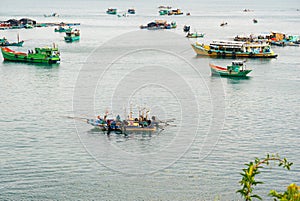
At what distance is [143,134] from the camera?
35.6 m

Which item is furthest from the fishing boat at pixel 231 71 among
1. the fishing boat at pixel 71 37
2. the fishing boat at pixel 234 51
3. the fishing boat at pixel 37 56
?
the fishing boat at pixel 71 37

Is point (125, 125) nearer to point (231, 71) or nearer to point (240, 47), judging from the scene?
point (231, 71)

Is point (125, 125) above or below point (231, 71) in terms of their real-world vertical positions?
below

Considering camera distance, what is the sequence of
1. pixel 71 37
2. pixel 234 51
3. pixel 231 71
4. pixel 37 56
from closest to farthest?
Answer: pixel 231 71, pixel 37 56, pixel 234 51, pixel 71 37

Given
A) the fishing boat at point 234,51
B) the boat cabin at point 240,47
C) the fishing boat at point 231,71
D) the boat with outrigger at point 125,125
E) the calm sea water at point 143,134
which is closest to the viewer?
the calm sea water at point 143,134

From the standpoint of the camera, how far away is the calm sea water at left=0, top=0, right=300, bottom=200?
89.4 ft

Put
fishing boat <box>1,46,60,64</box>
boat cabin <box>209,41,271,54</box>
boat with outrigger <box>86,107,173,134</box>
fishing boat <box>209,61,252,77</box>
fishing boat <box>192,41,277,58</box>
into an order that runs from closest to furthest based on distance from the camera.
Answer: boat with outrigger <box>86,107,173,134</box>
fishing boat <box>209,61,252,77</box>
fishing boat <box>1,46,60,64</box>
fishing boat <box>192,41,277,58</box>
boat cabin <box>209,41,271,54</box>

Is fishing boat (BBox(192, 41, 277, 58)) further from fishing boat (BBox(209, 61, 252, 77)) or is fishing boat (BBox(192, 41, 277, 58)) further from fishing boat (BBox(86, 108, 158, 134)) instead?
fishing boat (BBox(86, 108, 158, 134))

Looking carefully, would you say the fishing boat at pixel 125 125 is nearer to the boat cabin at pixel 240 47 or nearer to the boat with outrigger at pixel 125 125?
the boat with outrigger at pixel 125 125

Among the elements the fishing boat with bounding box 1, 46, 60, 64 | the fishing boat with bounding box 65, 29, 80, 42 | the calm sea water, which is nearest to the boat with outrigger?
the calm sea water

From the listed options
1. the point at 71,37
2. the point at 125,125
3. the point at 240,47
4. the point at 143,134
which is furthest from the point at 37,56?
the point at 143,134

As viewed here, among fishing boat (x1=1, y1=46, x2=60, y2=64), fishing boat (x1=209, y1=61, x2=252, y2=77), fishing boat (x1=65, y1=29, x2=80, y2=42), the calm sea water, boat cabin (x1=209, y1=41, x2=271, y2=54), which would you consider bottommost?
the calm sea water

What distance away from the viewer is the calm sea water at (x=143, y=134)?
2723 centimetres

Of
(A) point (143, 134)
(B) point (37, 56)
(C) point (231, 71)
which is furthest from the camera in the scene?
(B) point (37, 56)
